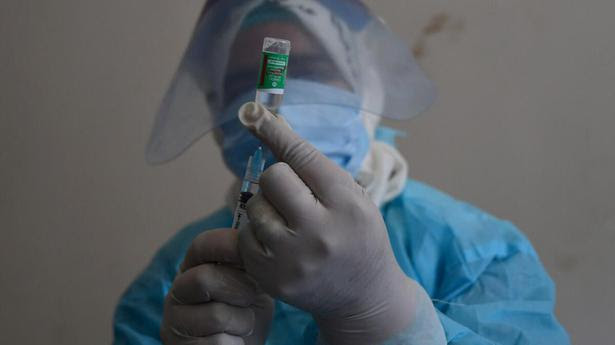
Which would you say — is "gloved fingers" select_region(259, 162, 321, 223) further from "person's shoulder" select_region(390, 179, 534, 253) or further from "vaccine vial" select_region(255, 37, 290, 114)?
"person's shoulder" select_region(390, 179, 534, 253)

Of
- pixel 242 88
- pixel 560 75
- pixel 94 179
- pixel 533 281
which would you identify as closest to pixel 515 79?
pixel 560 75

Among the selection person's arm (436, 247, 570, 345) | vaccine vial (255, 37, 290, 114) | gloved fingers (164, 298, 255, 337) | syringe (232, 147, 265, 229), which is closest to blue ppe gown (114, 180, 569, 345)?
person's arm (436, 247, 570, 345)

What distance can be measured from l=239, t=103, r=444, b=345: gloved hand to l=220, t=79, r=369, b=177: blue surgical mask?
186 mm

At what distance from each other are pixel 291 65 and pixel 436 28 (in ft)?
1.62

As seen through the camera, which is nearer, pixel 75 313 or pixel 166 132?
pixel 166 132

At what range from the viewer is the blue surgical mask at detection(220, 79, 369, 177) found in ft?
2.85

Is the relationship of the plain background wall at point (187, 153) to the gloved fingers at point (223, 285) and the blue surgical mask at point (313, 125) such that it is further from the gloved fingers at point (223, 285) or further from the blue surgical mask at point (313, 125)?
the gloved fingers at point (223, 285)

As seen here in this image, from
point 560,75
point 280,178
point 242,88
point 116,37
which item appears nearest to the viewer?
point 280,178

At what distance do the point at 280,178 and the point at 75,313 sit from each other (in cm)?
93

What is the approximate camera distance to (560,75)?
1167 mm

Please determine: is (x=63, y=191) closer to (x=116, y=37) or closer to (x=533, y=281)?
(x=116, y=37)

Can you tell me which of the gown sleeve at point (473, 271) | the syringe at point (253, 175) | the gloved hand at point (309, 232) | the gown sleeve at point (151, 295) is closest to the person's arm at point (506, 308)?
the gown sleeve at point (473, 271)

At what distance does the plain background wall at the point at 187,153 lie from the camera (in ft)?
3.78

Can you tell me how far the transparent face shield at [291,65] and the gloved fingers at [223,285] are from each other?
0.26 meters
